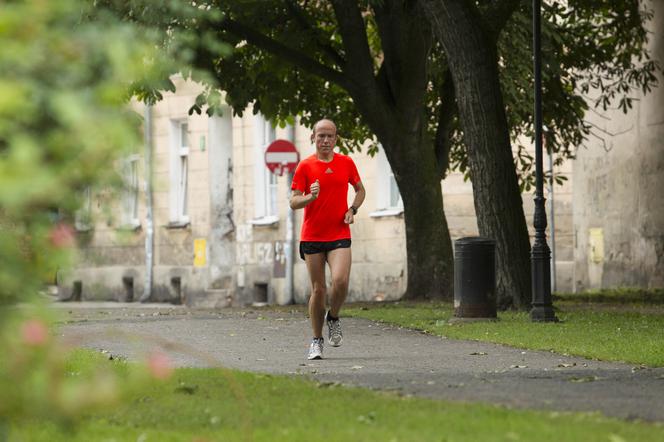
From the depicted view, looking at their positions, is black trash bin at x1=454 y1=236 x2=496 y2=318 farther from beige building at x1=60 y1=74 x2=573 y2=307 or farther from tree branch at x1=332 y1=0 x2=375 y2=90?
beige building at x1=60 y1=74 x2=573 y2=307

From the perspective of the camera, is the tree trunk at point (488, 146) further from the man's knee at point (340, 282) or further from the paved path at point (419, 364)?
the man's knee at point (340, 282)

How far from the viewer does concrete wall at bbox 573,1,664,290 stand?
2988 cm

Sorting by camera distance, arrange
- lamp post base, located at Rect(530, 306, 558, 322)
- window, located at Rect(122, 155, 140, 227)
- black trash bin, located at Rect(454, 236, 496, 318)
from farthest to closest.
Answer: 1. black trash bin, located at Rect(454, 236, 496, 318)
2. lamp post base, located at Rect(530, 306, 558, 322)
3. window, located at Rect(122, 155, 140, 227)

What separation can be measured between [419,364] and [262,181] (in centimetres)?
2487

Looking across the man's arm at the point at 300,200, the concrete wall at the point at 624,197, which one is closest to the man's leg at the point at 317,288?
the man's arm at the point at 300,200

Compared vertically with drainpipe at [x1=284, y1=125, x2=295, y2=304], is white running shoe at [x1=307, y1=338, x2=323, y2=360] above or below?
below

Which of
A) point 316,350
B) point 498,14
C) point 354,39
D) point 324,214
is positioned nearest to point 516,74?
point 354,39

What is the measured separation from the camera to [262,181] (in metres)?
37.8

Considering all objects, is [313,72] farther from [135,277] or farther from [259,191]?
[135,277]

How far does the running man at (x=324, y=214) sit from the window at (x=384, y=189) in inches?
766

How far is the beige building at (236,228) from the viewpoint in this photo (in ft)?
108

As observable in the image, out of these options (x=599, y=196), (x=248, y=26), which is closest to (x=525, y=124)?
(x=599, y=196)

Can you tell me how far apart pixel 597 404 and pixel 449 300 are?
15.1m

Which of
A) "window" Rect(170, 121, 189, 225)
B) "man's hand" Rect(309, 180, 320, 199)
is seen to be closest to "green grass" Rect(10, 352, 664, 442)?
"man's hand" Rect(309, 180, 320, 199)
